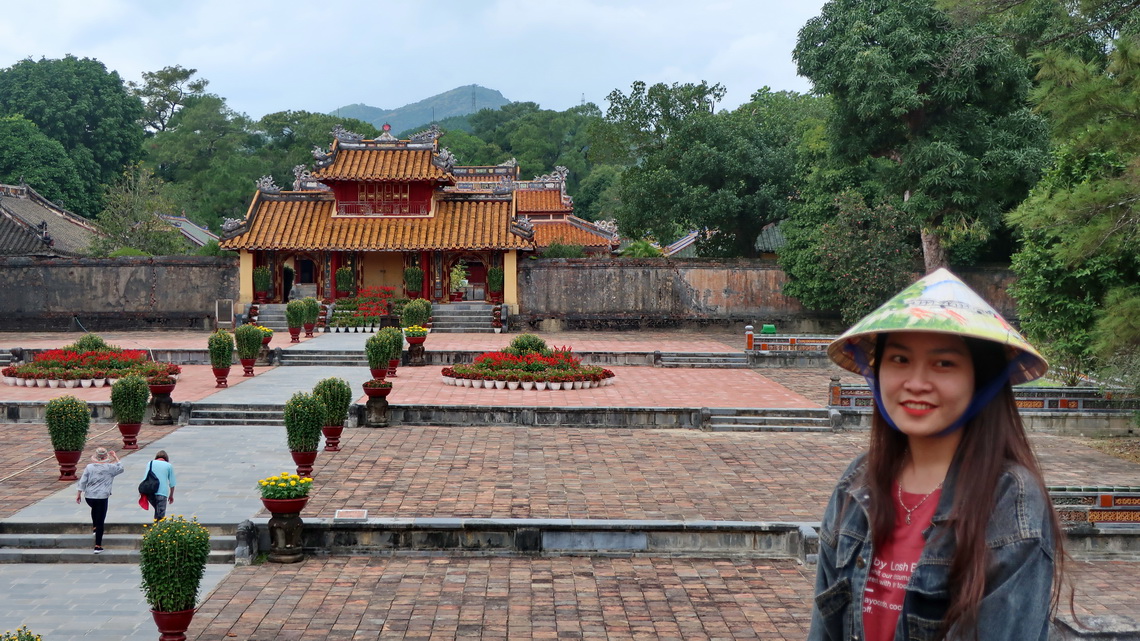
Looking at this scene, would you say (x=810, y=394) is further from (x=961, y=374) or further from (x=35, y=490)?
(x=961, y=374)

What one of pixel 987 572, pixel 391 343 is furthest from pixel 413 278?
pixel 987 572

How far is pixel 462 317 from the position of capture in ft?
103

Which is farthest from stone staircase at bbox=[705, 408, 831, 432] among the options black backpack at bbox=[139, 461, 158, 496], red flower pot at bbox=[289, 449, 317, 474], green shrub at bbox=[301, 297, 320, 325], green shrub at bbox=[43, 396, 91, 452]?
green shrub at bbox=[301, 297, 320, 325]

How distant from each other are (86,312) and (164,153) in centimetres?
2550

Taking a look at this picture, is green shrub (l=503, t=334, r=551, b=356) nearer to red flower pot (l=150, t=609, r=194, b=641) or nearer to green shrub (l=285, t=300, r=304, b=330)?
green shrub (l=285, t=300, r=304, b=330)

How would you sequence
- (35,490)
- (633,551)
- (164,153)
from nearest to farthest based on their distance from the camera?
1. (633,551)
2. (35,490)
3. (164,153)

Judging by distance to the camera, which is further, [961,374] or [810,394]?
[810,394]

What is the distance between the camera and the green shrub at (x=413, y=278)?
32500mm

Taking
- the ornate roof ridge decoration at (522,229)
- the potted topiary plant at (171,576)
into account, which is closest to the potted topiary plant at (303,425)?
the potted topiary plant at (171,576)

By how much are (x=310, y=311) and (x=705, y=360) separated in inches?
448

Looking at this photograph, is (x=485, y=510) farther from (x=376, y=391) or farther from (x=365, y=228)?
(x=365, y=228)

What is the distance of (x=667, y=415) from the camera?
16172 millimetres

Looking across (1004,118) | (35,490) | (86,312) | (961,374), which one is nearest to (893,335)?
(961,374)

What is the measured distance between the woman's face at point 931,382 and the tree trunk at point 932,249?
26.8 metres
